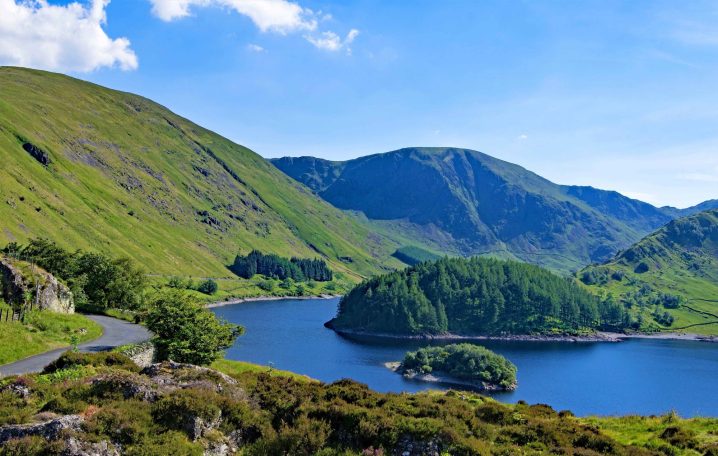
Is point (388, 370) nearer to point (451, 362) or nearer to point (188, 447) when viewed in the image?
point (451, 362)

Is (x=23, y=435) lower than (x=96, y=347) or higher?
higher

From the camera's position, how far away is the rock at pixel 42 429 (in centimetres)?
1848

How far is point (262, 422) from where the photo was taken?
23438mm

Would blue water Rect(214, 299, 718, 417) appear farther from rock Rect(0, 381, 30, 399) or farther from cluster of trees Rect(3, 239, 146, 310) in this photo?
rock Rect(0, 381, 30, 399)

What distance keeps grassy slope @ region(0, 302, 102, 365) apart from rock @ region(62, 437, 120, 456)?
36.7 m

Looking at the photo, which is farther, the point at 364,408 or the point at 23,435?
the point at 364,408

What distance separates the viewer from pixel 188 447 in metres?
19.9

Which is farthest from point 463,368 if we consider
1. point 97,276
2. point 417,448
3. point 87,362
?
point 417,448

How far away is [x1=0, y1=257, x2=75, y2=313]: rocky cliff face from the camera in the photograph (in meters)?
69.8

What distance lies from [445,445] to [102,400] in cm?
1542

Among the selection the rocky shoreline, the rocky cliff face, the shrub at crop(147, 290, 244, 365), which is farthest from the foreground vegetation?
the rocky shoreline

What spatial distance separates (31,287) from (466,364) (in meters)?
119

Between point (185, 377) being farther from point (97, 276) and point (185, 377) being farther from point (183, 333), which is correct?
point (97, 276)

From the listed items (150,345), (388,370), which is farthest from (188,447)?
(388,370)
